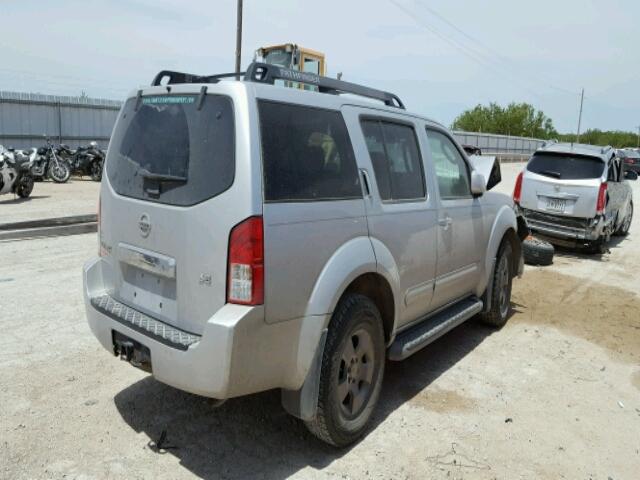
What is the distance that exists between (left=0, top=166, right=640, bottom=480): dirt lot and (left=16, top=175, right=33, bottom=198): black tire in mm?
8824

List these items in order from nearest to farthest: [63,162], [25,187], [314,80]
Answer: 1. [314,80]
2. [25,187]
3. [63,162]

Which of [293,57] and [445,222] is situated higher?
[293,57]

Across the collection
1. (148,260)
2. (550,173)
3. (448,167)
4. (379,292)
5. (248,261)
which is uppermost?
(448,167)

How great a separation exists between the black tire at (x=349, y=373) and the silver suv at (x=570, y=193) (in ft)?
25.5

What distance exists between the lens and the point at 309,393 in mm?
3092

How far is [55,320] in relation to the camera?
5.26 meters

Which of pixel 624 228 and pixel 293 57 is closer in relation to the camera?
pixel 624 228

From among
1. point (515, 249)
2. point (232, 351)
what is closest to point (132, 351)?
point (232, 351)

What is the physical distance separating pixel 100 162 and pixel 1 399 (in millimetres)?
17007

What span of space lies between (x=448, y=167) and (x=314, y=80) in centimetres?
163

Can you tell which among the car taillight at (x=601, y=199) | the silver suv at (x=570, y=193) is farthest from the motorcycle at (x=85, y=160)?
the car taillight at (x=601, y=199)

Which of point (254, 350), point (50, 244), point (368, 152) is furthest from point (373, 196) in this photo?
point (50, 244)

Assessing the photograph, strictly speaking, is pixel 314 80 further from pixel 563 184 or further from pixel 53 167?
pixel 53 167

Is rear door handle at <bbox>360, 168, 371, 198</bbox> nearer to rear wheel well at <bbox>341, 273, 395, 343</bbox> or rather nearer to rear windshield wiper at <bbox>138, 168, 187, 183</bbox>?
rear wheel well at <bbox>341, 273, 395, 343</bbox>
